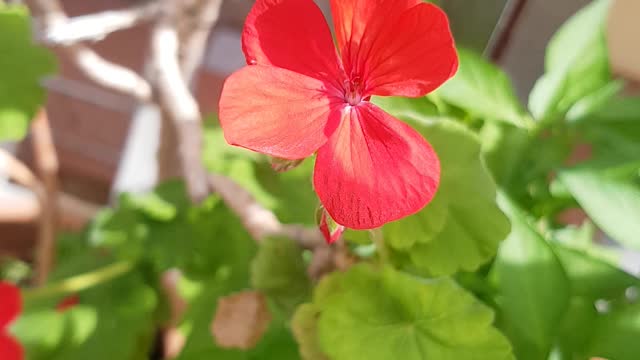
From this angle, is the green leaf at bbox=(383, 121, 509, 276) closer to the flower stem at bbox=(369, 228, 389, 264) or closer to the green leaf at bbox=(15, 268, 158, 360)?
the flower stem at bbox=(369, 228, 389, 264)

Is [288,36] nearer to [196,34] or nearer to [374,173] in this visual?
[374,173]

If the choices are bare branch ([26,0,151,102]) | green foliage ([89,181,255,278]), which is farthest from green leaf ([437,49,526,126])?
bare branch ([26,0,151,102])

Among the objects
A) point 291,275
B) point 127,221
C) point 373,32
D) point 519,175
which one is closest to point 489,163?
point 519,175

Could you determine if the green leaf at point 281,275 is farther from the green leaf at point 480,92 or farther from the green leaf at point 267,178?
the green leaf at point 480,92

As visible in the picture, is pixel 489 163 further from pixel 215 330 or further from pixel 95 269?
pixel 95 269

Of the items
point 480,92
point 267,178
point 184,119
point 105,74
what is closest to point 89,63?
point 105,74

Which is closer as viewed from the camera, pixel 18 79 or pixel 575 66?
pixel 575 66
